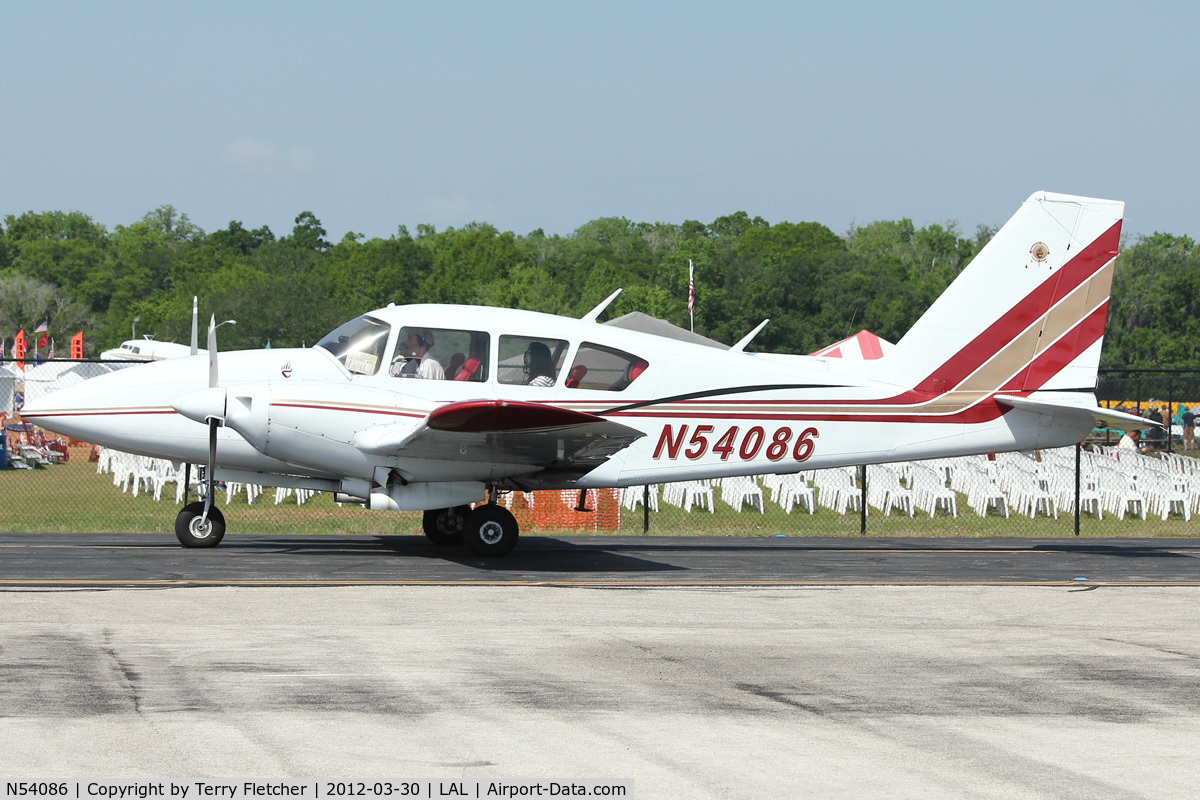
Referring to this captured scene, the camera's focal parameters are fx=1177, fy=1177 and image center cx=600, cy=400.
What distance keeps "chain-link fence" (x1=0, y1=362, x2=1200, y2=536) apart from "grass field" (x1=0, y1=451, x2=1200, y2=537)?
0.10 ft

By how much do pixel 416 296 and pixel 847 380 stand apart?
94.1m

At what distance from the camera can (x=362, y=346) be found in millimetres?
11961

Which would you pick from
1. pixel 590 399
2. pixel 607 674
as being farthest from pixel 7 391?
pixel 607 674

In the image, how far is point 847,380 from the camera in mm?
12820

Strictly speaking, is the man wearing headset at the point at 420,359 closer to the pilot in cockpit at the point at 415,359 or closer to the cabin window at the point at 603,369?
the pilot in cockpit at the point at 415,359

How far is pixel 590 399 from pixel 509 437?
4.82ft

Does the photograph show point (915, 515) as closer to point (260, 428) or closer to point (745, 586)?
point (745, 586)

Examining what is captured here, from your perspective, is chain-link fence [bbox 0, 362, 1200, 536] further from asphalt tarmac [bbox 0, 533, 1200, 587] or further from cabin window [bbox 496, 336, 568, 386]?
cabin window [bbox 496, 336, 568, 386]

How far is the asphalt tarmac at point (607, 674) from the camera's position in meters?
4.91

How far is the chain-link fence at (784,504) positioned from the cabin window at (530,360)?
13.2 feet

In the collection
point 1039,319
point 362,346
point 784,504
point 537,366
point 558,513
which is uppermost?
point 1039,319

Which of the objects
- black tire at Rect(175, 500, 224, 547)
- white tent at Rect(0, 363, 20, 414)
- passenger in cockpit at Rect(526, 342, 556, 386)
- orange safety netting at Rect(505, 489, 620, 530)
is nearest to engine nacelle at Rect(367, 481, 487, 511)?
passenger in cockpit at Rect(526, 342, 556, 386)

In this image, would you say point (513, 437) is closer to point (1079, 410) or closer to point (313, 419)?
point (313, 419)

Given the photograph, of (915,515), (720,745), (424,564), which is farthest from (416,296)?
(720,745)
